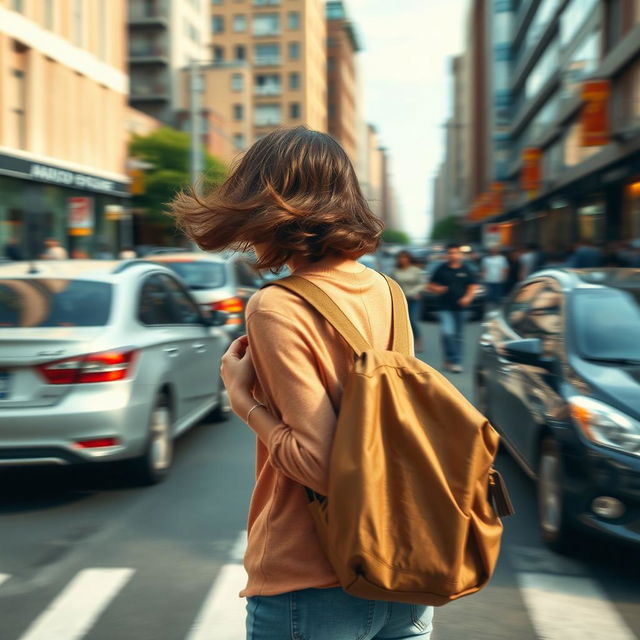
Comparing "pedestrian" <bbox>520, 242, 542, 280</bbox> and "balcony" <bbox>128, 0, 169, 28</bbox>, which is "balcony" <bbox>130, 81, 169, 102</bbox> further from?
"pedestrian" <bbox>520, 242, 542, 280</bbox>

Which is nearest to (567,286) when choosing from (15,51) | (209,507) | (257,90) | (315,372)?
(209,507)

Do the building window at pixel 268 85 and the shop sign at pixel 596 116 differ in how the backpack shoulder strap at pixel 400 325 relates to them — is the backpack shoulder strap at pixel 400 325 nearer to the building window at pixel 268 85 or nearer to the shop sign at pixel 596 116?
the shop sign at pixel 596 116

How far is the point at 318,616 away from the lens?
1670 millimetres

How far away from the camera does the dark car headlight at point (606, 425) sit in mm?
4223

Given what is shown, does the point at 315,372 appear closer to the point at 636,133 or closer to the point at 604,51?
the point at 636,133

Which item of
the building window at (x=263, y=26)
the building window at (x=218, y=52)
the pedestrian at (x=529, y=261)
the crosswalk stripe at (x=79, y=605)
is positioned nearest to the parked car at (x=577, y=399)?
the crosswalk stripe at (x=79, y=605)

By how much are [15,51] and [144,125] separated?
22.5 metres

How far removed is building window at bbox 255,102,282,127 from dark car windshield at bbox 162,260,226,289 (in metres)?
87.9

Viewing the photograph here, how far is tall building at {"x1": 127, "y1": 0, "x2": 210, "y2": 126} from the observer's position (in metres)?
65.4

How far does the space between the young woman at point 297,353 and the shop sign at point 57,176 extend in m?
27.3

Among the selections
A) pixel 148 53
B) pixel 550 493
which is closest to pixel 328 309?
pixel 550 493

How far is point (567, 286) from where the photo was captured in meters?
5.79

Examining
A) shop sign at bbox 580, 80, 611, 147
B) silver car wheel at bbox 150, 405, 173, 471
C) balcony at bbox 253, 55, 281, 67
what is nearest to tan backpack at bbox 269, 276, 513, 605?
silver car wheel at bbox 150, 405, 173, 471

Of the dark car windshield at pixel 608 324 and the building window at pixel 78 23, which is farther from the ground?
the building window at pixel 78 23
